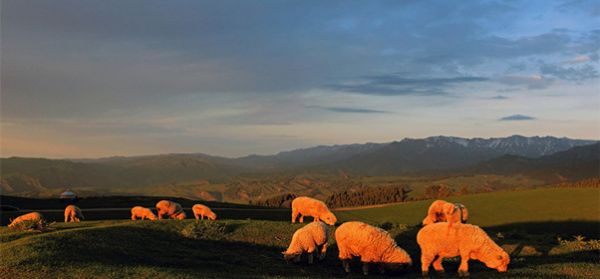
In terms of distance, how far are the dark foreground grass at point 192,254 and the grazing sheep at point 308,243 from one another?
0.49 metres

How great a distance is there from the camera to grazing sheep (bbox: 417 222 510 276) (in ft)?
63.3

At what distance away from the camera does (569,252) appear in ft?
93.7

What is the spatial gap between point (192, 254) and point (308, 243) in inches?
233

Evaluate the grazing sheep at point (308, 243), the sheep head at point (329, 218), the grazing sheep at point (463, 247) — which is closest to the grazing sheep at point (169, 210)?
the sheep head at point (329, 218)

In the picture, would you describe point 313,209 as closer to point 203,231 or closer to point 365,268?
point 203,231

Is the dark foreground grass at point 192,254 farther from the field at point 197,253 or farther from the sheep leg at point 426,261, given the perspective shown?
the sheep leg at point 426,261

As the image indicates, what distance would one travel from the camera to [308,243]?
2141 centimetres

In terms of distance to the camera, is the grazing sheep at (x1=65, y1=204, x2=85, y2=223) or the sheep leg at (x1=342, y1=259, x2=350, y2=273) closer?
the sheep leg at (x1=342, y1=259, x2=350, y2=273)

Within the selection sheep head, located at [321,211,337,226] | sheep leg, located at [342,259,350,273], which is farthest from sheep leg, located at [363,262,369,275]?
sheep head, located at [321,211,337,226]

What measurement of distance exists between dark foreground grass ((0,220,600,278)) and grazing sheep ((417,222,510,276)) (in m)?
0.61

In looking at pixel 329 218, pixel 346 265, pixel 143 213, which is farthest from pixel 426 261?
pixel 143 213

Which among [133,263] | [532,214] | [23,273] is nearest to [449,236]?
[133,263]

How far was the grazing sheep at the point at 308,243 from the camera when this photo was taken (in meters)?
21.2

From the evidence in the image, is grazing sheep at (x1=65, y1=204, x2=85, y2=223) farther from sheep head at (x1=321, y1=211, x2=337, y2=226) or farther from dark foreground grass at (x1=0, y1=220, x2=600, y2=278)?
sheep head at (x1=321, y1=211, x2=337, y2=226)
